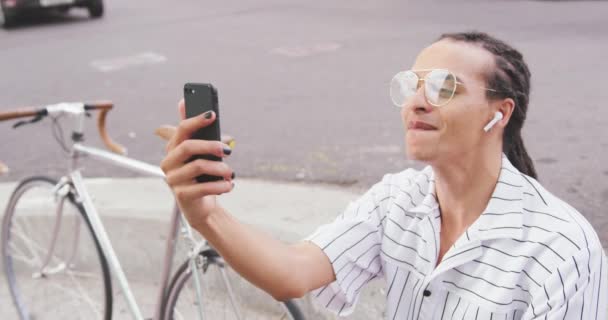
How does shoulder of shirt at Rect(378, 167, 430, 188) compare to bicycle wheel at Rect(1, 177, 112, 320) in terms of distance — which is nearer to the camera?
shoulder of shirt at Rect(378, 167, 430, 188)

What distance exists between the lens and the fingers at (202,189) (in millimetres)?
1202

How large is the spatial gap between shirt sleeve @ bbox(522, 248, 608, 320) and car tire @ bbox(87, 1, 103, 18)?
40.9 ft

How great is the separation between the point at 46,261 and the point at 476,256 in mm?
2611

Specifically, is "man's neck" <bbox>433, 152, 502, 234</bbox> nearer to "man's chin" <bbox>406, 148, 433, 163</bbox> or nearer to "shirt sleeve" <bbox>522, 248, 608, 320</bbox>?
"man's chin" <bbox>406, 148, 433, 163</bbox>

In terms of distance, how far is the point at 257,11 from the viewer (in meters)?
12.6

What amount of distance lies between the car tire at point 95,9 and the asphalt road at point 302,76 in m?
0.23

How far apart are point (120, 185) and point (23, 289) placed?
86 cm

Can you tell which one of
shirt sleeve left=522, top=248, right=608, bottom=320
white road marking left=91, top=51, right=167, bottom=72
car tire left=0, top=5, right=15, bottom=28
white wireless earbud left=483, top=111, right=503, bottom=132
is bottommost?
car tire left=0, top=5, right=15, bottom=28

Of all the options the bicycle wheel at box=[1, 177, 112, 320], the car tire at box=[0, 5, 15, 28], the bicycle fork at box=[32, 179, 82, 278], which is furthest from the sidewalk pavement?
the car tire at box=[0, 5, 15, 28]

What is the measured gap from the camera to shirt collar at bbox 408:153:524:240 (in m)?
1.42

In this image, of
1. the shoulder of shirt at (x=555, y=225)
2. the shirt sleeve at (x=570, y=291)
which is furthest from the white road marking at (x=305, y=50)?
the shirt sleeve at (x=570, y=291)

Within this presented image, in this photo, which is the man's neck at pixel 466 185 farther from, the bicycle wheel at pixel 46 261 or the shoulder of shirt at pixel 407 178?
the bicycle wheel at pixel 46 261

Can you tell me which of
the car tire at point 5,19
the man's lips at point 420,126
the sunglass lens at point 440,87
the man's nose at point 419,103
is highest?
the sunglass lens at point 440,87

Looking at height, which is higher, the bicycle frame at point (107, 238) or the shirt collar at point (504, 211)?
the shirt collar at point (504, 211)
